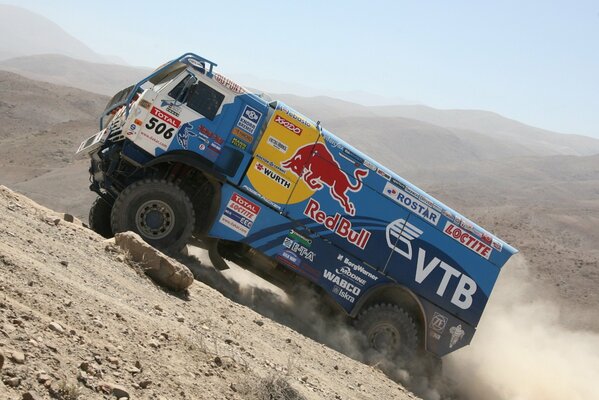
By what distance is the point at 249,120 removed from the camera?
10430 millimetres

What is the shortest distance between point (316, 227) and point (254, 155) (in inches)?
61.0

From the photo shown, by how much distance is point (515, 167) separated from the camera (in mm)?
80312

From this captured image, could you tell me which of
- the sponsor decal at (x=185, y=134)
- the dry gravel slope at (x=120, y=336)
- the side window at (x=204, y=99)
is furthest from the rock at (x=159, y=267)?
the side window at (x=204, y=99)

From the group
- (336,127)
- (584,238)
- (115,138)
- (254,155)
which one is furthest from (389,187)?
(336,127)

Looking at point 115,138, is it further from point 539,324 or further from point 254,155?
point 539,324

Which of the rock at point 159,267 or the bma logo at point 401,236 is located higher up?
the bma logo at point 401,236

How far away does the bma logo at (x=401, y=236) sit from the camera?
10875mm

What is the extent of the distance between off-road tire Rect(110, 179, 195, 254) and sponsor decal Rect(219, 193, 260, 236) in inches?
22.8

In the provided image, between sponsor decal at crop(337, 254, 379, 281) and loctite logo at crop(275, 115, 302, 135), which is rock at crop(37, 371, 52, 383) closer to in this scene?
loctite logo at crop(275, 115, 302, 135)

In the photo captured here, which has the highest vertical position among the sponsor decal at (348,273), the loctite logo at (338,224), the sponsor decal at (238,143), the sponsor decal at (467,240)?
the sponsor decal at (467,240)

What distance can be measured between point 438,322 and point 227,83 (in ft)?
17.4

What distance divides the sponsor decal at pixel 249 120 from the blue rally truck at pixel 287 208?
2 centimetres

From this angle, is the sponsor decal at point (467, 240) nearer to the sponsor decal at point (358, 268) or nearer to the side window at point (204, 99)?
the sponsor decal at point (358, 268)

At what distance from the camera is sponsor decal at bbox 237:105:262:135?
34.2 ft
